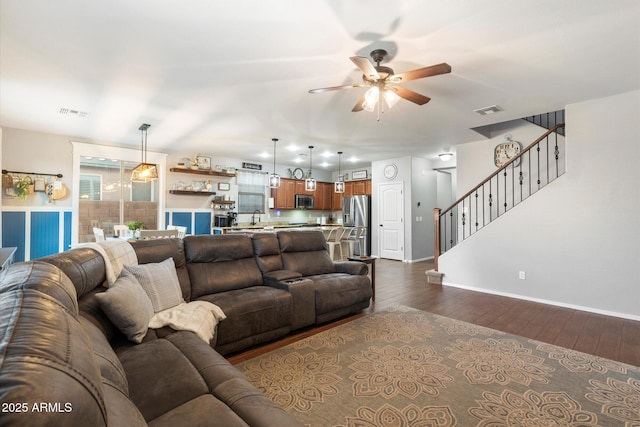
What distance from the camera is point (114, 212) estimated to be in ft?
20.3

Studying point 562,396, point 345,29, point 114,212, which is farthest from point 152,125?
point 562,396

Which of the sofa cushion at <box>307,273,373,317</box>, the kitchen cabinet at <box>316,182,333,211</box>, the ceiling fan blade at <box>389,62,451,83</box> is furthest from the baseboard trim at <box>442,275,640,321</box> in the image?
the kitchen cabinet at <box>316,182,333,211</box>

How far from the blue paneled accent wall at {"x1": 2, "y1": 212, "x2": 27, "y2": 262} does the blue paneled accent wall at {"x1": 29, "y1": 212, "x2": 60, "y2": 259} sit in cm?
11

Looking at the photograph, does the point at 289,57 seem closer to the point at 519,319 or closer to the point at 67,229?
the point at 519,319

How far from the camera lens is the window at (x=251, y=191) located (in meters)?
8.14

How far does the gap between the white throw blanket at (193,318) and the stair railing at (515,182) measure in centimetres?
424

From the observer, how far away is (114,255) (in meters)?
2.34

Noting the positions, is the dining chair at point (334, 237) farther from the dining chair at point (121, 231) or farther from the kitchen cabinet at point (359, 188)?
the dining chair at point (121, 231)

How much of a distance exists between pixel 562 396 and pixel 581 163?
3.25 m

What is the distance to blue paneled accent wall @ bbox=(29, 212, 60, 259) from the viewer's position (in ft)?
17.3

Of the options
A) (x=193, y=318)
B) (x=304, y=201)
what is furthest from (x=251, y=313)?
(x=304, y=201)

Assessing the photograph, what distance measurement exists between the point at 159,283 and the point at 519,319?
398cm

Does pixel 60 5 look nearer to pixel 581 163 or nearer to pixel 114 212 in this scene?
pixel 114 212

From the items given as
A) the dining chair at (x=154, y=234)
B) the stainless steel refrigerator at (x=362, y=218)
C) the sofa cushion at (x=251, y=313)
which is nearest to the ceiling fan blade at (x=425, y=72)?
the sofa cushion at (x=251, y=313)
